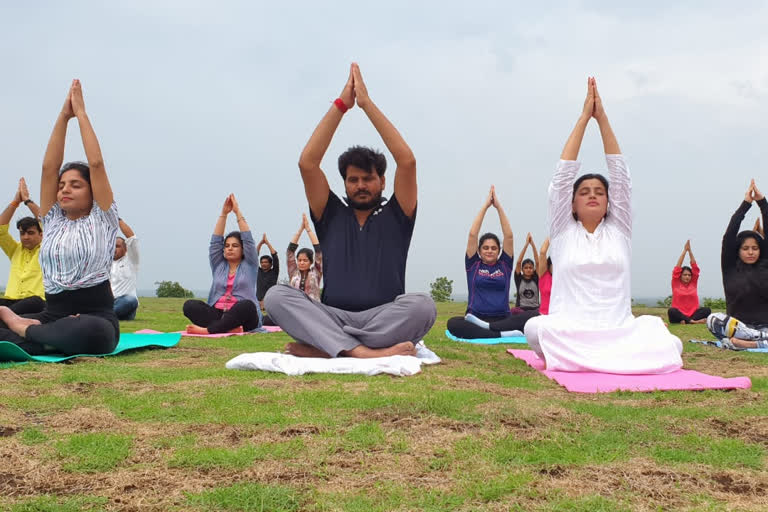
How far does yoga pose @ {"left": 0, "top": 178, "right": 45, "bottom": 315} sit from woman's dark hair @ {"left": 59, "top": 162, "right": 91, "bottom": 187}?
253cm

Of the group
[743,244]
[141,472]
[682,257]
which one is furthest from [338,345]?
[682,257]

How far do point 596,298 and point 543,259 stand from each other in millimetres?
6465

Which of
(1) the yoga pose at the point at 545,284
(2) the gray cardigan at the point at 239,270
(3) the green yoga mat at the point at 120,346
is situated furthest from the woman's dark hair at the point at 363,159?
(1) the yoga pose at the point at 545,284

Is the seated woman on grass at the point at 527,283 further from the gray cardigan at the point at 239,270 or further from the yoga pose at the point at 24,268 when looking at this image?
the yoga pose at the point at 24,268

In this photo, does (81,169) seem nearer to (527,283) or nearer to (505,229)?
(505,229)

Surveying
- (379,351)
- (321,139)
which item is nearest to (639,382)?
(379,351)

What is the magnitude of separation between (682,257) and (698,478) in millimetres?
12137

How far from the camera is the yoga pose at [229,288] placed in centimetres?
928

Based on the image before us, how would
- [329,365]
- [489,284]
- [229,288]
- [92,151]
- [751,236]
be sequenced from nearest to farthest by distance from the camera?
[329,365]
[92,151]
[751,236]
[489,284]
[229,288]

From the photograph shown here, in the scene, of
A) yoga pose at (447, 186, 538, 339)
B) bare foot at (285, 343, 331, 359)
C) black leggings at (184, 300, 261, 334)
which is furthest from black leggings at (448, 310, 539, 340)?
bare foot at (285, 343, 331, 359)

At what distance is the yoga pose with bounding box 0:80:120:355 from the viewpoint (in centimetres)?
570

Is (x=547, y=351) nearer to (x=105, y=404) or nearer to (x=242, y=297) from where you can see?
(x=105, y=404)

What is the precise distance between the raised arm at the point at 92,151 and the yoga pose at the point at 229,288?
126 inches

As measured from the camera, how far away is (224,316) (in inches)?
367
